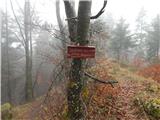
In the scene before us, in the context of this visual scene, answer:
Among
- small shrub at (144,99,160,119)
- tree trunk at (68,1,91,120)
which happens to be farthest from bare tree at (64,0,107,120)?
small shrub at (144,99,160,119)

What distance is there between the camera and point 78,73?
5.01 meters

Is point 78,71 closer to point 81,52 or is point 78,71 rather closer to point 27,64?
point 81,52

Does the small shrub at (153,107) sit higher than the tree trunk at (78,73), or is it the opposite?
the tree trunk at (78,73)

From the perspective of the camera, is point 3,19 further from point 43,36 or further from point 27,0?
point 43,36

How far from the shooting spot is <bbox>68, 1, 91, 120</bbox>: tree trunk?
4887 mm

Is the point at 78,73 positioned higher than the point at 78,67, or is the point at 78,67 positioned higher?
the point at 78,67

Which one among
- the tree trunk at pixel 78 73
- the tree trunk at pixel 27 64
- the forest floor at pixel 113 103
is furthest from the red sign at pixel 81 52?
the tree trunk at pixel 27 64

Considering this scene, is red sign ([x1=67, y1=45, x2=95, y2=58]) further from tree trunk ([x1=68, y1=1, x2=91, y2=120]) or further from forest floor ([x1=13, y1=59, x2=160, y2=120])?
forest floor ([x1=13, y1=59, x2=160, y2=120])

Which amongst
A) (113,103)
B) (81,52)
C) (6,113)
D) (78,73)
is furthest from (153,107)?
(6,113)

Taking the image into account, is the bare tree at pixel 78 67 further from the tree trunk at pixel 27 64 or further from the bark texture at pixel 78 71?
the tree trunk at pixel 27 64

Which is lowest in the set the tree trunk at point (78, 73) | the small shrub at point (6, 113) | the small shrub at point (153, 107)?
the small shrub at point (6, 113)

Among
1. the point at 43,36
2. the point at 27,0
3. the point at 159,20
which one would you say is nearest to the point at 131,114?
the point at 27,0

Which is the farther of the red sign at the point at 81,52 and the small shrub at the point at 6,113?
the small shrub at the point at 6,113

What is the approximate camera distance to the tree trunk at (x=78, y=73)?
489 cm
